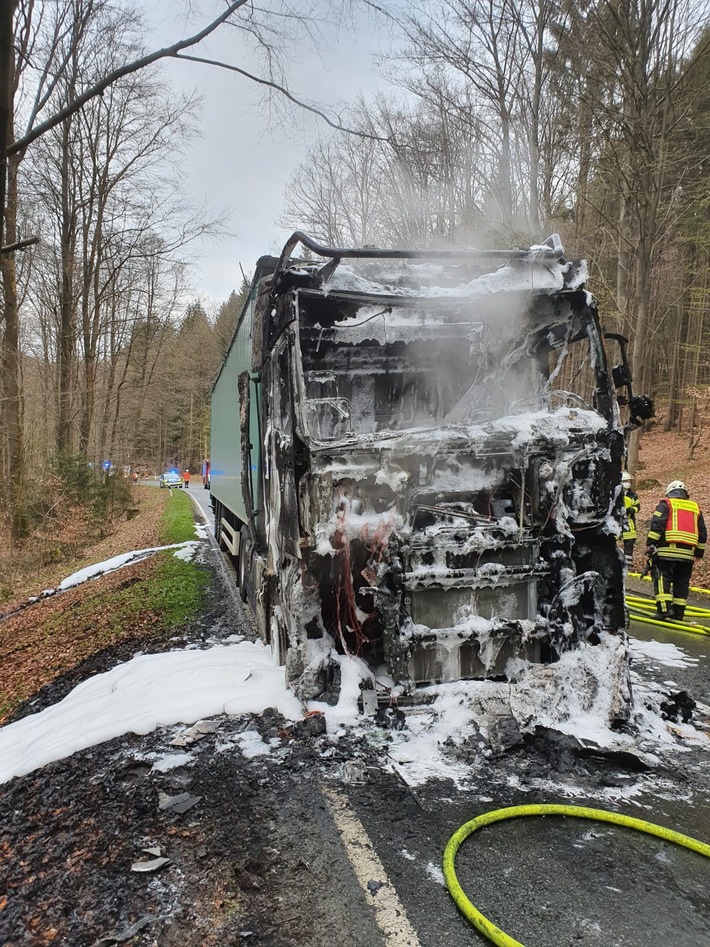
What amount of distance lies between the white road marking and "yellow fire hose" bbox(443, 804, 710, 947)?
23 centimetres

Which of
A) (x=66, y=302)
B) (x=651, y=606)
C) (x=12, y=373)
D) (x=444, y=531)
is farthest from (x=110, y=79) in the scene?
(x=66, y=302)

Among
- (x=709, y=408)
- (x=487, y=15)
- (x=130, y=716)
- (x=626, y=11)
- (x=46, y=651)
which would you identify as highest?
(x=487, y=15)

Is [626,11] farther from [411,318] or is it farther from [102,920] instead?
[102,920]

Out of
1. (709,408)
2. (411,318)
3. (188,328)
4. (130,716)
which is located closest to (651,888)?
(130,716)

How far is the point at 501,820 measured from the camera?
2908 millimetres

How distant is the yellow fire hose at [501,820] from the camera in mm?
2193

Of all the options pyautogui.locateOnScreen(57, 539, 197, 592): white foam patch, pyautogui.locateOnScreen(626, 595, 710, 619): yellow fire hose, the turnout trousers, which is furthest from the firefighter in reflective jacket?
pyautogui.locateOnScreen(57, 539, 197, 592): white foam patch

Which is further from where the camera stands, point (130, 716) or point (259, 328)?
point (259, 328)

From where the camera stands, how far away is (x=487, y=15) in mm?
13469

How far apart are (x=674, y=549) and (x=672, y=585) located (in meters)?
0.43

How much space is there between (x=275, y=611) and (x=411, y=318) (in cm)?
263

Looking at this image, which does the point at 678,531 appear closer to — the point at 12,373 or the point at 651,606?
the point at 651,606

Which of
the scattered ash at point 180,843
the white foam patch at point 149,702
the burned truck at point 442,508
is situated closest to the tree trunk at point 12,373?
the white foam patch at point 149,702

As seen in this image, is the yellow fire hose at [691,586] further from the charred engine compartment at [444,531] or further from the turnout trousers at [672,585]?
the charred engine compartment at [444,531]
